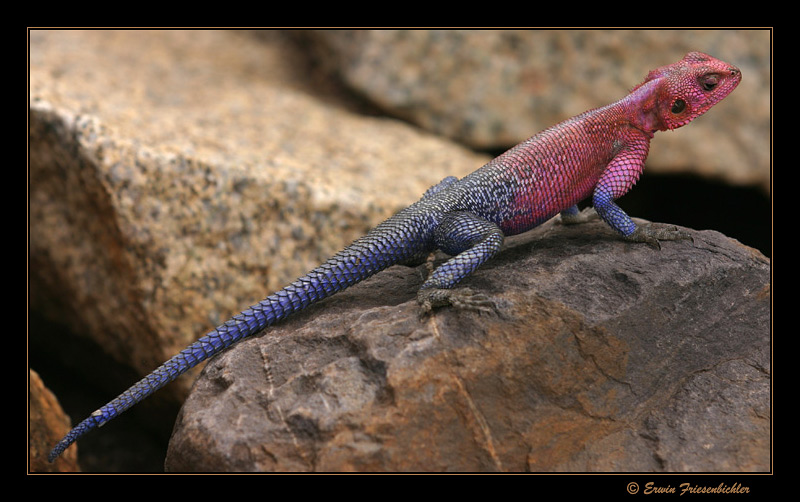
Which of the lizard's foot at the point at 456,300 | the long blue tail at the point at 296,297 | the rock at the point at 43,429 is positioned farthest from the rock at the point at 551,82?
the rock at the point at 43,429

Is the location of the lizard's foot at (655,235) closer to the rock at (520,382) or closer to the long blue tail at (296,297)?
the rock at (520,382)

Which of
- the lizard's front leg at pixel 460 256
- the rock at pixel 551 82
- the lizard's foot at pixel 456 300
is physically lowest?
the lizard's foot at pixel 456 300

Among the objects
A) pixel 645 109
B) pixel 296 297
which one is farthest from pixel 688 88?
pixel 296 297

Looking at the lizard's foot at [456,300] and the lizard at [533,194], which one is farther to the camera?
the lizard at [533,194]

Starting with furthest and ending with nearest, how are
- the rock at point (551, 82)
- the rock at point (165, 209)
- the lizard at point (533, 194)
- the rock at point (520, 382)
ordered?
the rock at point (551, 82) → the rock at point (165, 209) → the lizard at point (533, 194) → the rock at point (520, 382)

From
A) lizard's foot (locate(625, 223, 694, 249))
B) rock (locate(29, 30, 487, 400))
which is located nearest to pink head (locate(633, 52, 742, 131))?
lizard's foot (locate(625, 223, 694, 249))

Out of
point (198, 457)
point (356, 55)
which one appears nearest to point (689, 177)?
point (356, 55)

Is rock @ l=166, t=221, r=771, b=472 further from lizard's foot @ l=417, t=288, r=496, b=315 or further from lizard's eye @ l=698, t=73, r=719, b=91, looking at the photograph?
lizard's eye @ l=698, t=73, r=719, b=91

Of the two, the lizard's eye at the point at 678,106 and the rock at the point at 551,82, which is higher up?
the rock at the point at 551,82
